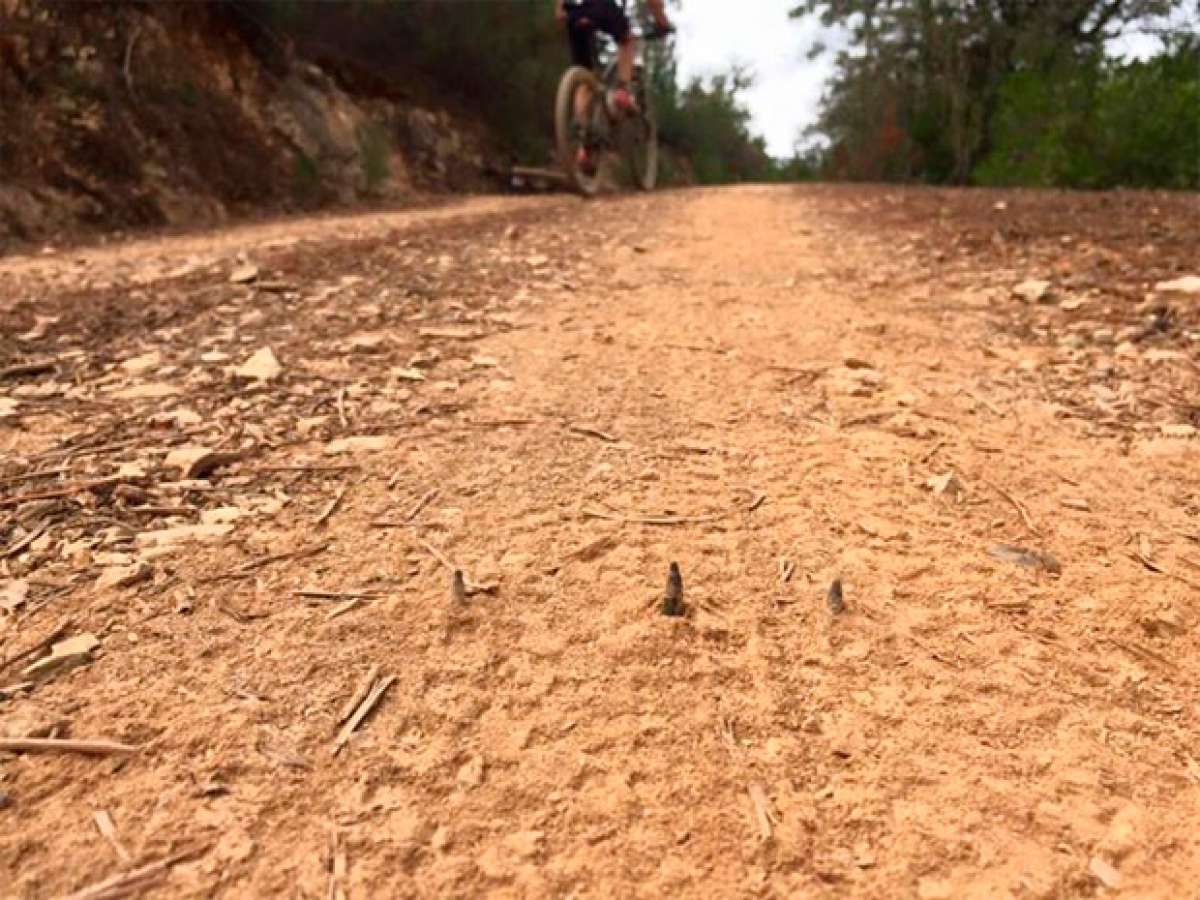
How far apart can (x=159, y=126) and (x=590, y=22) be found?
321 centimetres

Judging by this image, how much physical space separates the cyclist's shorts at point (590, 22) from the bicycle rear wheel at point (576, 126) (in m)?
0.19

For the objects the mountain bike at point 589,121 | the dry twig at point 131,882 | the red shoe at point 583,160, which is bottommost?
the dry twig at point 131,882

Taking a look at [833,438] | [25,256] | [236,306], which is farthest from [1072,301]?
[25,256]

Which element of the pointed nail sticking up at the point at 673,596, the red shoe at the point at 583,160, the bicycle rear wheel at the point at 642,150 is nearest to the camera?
A: the pointed nail sticking up at the point at 673,596

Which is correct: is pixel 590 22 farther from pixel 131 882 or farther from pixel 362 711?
pixel 131 882

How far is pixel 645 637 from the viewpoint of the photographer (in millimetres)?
1233

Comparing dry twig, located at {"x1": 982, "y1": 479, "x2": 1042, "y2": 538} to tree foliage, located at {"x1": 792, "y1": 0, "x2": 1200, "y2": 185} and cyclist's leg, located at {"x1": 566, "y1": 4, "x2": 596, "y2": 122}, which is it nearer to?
cyclist's leg, located at {"x1": 566, "y1": 4, "x2": 596, "y2": 122}

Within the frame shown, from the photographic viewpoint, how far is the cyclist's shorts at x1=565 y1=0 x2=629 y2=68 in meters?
6.46

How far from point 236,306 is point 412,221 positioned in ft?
8.37

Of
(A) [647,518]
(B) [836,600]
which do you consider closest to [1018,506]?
(B) [836,600]

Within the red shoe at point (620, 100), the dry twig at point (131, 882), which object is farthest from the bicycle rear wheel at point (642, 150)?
the dry twig at point (131, 882)

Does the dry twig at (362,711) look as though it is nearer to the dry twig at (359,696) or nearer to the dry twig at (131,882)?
the dry twig at (359,696)

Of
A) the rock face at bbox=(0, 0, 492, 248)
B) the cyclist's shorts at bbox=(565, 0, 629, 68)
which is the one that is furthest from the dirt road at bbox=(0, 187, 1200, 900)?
the cyclist's shorts at bbox=(565, 0, 629, 68)

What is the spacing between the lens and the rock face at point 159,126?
16.1ft
